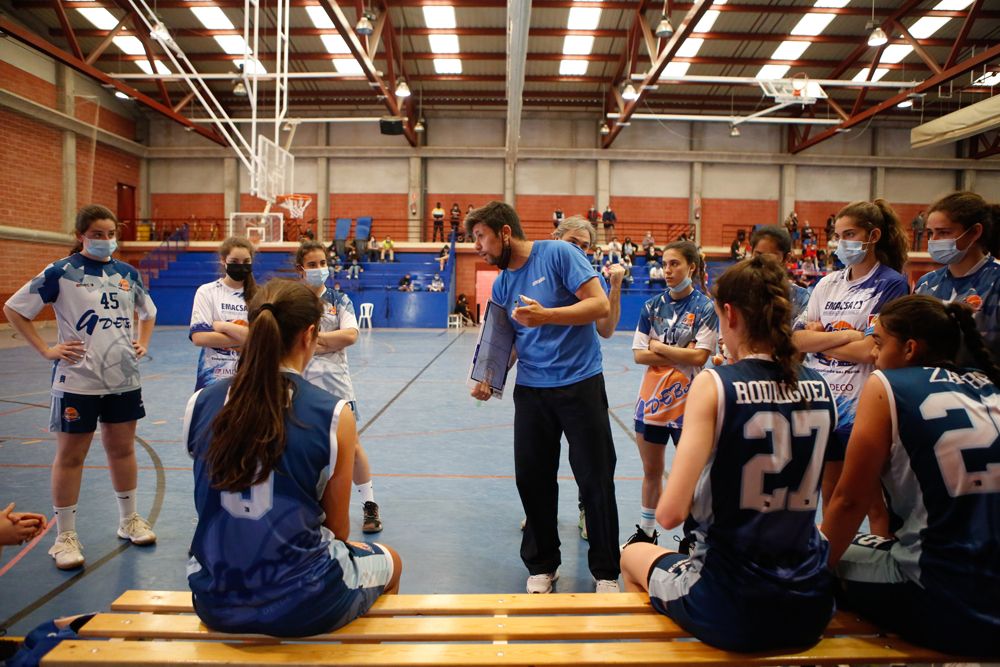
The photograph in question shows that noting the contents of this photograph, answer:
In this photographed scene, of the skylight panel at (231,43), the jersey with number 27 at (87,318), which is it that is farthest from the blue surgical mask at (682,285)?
the skylight panel at (231,43)

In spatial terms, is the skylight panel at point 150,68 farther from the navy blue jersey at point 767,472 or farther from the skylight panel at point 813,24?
the navy blue jersey at point 767,472

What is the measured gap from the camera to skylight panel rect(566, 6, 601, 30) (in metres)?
18.2

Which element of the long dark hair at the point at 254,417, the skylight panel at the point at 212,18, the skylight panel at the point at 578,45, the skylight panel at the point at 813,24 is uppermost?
the skylight panel at the point at 813,24

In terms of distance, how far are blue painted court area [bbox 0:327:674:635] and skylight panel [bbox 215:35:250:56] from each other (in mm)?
15029

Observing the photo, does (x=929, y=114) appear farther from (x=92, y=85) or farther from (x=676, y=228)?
(x=92, y=85)

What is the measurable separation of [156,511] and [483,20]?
60.7 ft

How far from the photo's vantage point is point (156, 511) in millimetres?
4285

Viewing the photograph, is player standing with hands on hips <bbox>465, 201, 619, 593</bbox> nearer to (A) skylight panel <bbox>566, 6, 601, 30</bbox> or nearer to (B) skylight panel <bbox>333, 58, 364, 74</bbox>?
(A) skylight panel <bbox>566, 6, 601, 30</bbox>

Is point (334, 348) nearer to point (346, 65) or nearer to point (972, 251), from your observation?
point (972, 251)

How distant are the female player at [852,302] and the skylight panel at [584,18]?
689 inches

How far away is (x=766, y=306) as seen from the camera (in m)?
1.89

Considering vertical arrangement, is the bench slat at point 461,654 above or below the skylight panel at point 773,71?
below

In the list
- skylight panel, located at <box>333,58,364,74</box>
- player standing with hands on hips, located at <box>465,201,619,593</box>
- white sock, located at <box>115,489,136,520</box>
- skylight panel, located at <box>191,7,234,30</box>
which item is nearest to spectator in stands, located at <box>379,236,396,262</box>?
skylight panel, located at <box>333,58,364,74</box>

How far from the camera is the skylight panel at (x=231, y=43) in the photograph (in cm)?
2034
